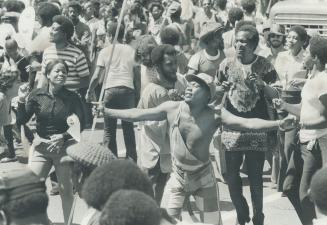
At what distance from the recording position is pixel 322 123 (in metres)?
8.60

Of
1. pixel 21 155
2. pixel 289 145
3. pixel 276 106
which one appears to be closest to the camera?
pixel 276 106

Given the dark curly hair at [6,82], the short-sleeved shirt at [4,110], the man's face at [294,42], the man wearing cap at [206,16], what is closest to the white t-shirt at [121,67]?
the short-sleeved shirt at [4,110]

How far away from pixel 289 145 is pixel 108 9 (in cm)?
837

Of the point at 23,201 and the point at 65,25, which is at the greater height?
the point at 65,25

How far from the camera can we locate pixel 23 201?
5.30 m

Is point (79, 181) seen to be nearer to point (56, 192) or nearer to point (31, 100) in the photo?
point (31, 100)

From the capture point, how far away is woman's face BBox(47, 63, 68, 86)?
9289mm

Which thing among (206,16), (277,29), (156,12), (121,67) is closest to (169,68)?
(121,67)

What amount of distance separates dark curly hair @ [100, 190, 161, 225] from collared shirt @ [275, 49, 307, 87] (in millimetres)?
6060

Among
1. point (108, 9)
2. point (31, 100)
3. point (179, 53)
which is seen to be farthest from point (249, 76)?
point (108, 9)

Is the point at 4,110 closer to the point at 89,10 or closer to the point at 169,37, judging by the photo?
the point at 169,37

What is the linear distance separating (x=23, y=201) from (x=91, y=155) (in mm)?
1045

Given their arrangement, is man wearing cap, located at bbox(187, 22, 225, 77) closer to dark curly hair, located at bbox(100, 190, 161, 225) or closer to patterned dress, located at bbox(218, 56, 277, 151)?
patterned dress, located at bbox(218, 56, 277, 151)

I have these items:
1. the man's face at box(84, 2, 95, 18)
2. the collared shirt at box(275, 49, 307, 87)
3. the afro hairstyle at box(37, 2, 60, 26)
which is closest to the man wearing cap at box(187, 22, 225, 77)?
the collared shirt at box(275, 49, 307, 87)
